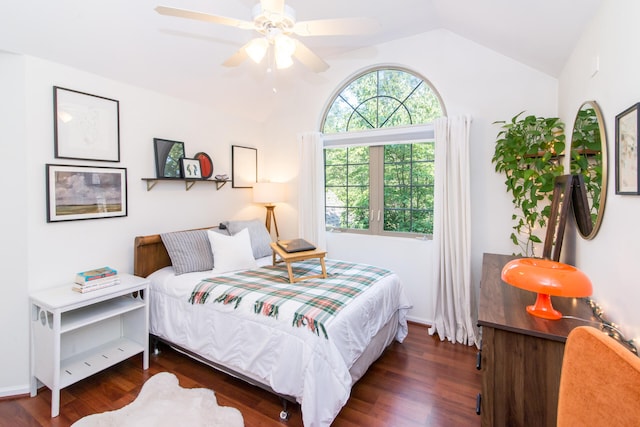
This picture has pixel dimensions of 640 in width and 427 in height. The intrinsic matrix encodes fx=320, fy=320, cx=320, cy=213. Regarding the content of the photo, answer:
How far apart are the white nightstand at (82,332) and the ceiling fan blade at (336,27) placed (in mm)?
2249

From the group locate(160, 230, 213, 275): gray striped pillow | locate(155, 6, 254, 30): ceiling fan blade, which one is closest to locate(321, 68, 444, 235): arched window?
locate(160, 230, 213, 275): gray striped pillow

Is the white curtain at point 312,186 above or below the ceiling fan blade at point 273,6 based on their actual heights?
below

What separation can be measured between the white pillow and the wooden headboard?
0.48 m

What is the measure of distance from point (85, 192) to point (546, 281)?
315cm

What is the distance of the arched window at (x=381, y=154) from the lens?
11.4 feet

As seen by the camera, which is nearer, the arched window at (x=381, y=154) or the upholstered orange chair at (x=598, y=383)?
the upholstered orange chair at (x=598, y=383)

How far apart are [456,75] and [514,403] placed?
9.49 feet

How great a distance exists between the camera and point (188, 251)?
296 cm

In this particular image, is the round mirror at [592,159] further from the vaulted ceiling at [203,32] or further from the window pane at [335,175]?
the window pane at [335,175]

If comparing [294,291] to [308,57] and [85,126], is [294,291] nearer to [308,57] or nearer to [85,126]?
[308,57]

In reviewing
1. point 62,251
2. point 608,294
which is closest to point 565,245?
point 608,294

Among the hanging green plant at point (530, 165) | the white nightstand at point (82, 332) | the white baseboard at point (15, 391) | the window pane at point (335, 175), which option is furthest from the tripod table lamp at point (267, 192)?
the white baseboard at point (15, 391)

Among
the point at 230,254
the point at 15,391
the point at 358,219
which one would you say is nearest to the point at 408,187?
the point at 358,219

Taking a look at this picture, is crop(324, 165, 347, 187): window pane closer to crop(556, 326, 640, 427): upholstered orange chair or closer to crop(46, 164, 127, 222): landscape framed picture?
crop(46, 164, 127, 222): landscape framed picture
